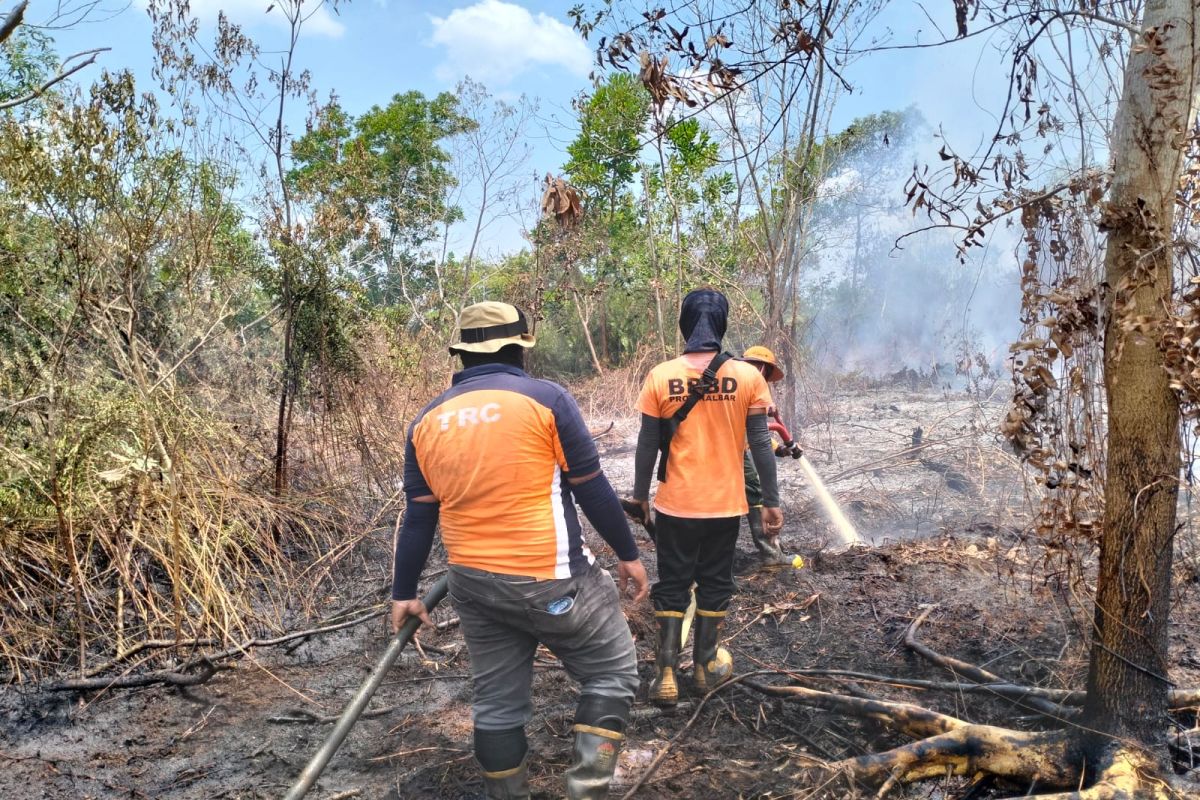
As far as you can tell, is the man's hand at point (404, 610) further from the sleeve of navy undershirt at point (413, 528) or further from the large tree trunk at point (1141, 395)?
the large tree trunk at point (1141, 395)

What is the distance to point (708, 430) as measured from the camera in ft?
12.6

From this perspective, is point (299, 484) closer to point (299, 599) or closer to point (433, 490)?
A: point (299, 599)

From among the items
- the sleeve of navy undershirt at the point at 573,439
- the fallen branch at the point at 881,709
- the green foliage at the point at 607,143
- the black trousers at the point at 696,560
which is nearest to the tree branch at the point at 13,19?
the sleeve of navy undershirt at the point at 573,439

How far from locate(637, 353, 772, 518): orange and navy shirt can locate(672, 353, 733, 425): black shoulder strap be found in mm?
21

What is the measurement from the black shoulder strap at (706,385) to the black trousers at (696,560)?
55 centimetres

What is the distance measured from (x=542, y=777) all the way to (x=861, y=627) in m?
2.28

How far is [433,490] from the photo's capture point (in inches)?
114

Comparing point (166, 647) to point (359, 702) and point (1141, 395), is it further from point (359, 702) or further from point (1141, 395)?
point (1141, 395)

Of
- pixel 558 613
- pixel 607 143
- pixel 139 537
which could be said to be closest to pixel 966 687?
pixel 558 613

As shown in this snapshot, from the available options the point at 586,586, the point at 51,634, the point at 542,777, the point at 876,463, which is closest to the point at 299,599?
the point at 51,634

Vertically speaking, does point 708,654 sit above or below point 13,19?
below

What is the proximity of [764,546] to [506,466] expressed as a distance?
3.52m

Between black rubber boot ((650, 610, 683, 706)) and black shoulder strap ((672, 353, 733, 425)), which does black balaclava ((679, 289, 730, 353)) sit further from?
black rubber boot ((650, 610, 683, 706))

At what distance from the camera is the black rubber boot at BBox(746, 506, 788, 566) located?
569 centimetres
